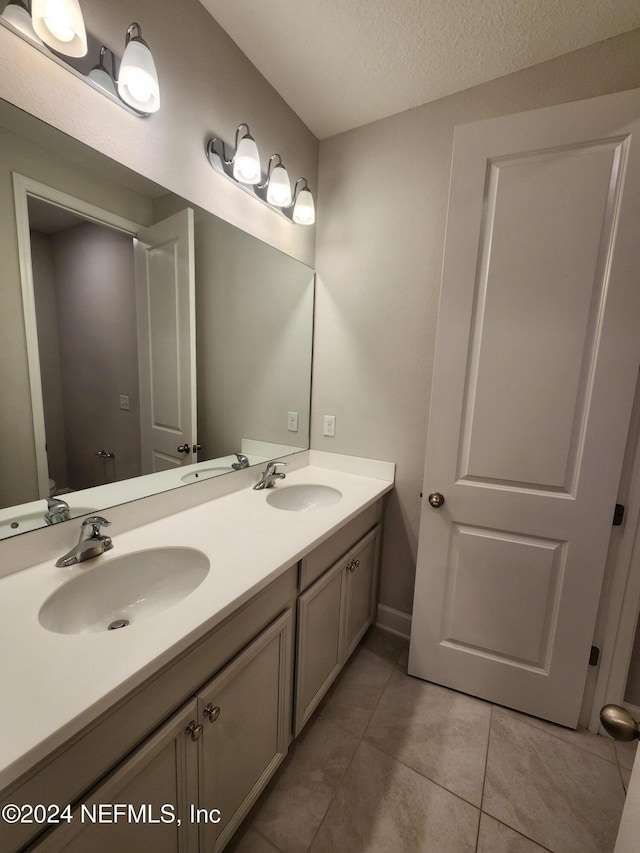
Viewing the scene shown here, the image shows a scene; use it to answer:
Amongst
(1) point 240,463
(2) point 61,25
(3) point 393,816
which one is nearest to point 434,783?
(3) point 393,816

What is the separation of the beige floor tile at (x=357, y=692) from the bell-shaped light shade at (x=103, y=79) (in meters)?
2.17

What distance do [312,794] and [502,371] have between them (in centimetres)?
155

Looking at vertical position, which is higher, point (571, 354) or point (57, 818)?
point (571, 354)

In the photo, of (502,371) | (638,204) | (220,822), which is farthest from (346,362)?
(220,822)

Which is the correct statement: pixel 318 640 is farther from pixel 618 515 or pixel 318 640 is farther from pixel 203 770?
pixel 618 515

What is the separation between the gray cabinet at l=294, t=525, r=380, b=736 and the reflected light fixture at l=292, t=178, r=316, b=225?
1.45 meters

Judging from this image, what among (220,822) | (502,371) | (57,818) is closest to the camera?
(57,818)

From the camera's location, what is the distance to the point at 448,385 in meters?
1.36

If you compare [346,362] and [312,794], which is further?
[346,362]

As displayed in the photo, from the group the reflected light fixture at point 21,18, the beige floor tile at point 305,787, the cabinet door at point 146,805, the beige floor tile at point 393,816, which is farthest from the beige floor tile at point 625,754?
the reflected light fixture at point 21,18

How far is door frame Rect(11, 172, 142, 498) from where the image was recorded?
2.76 feet

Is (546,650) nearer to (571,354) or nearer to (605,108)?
(571,354)

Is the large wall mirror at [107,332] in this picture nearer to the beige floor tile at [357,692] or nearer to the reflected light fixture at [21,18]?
the reflected light fixture at [21,18]

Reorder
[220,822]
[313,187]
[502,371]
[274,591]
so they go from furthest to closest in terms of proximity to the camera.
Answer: [313,187] → [502,371] → [274,591] → [220,822]
